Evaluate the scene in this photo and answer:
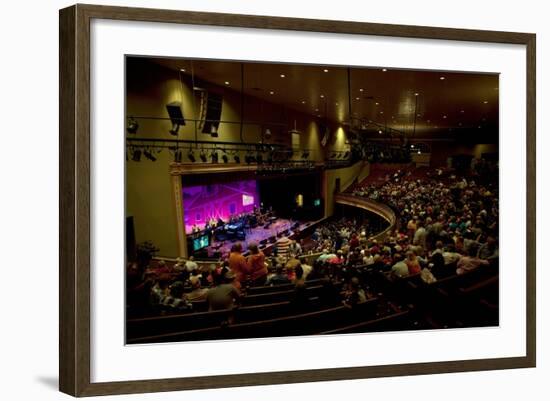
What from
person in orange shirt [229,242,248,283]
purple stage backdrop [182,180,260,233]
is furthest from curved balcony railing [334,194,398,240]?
person in orange shirt [229,242,248,283]

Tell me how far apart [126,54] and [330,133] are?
146 centimetres

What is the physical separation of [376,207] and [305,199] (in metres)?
0.52

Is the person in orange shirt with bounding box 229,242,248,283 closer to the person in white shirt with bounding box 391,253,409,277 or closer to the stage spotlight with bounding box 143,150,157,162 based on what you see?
the stage spotlight with bounding box 143,150,157,162

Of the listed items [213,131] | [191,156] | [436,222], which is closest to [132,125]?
[191,156]

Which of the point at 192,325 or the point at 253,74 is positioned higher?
the point at 253,74

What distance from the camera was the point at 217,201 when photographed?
548 cm

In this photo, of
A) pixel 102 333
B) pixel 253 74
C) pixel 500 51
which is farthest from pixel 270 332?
pixel 500 51

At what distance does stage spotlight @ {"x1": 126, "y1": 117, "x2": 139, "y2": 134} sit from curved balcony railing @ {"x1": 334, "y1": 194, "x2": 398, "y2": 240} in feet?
4.85

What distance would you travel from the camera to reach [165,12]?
17.1ft

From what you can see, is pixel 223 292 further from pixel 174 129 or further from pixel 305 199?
pixel 174 129

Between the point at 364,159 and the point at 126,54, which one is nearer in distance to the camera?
the point at 126,54

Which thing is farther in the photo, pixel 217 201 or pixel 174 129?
pixel 217 201

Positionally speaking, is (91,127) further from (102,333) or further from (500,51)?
(500,51)

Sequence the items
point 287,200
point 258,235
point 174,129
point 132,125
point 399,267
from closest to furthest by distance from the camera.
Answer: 1. point 132,125
2. point 174,129
3. point 258,235
4. point 287,200
5. point 399,267
